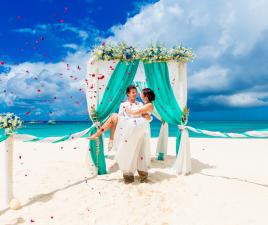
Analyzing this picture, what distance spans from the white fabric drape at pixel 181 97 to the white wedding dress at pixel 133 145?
4.39 feet

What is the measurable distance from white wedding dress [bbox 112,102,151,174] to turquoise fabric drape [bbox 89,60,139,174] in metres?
0.83

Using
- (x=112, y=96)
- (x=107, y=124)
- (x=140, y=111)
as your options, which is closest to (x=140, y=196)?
(x=140, y=111)

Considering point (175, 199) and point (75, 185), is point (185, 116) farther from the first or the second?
point (75, 185)

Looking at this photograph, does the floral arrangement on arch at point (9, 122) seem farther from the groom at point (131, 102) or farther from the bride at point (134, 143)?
the groom at point (131, 102)

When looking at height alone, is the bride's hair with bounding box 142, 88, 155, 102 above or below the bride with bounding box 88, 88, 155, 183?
above

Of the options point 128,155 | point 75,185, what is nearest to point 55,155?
point 75,185

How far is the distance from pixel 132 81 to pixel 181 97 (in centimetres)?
134

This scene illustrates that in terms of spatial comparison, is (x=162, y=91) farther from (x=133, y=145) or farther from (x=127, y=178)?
(x=127, y=178)

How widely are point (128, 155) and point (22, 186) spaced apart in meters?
2.28

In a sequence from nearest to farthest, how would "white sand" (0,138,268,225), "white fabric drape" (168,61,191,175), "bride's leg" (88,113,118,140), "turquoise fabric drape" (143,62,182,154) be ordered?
"white sand" (0,138,268,225) < "bride's leg" (88,113,118,140) < "white fabric drape" (168,61,191,175) < "turquoise fabric drape" (143,62,182,154)

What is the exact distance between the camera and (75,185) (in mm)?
6332

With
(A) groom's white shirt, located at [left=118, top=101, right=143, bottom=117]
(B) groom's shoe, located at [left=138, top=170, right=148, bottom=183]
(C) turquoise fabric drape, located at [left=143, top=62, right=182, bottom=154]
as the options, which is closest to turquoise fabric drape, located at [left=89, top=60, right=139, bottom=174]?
(A) groom's white shirt, located at [left=118, top=101, right=143, bottom=117]

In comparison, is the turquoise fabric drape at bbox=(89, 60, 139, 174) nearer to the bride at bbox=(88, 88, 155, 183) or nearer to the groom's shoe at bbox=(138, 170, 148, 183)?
the bride at bbox=(88, 88, 155, 183)

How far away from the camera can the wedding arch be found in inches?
286
